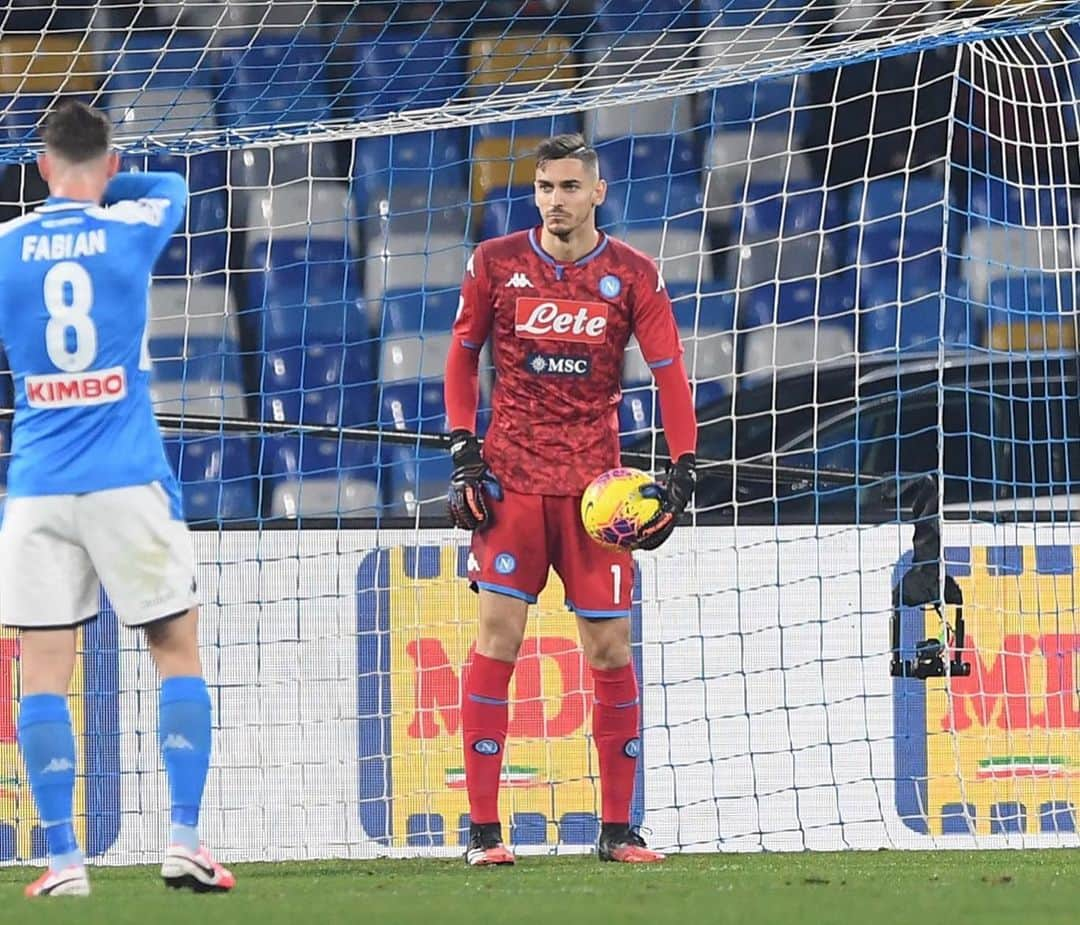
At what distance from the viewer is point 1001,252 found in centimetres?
932

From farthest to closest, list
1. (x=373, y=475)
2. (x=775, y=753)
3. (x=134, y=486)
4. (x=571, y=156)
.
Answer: (x=373, y=475)
(x=775, y=753)
(x=571, y=156)
(x=134, y=486)

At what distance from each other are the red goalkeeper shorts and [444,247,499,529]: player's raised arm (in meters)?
0.06

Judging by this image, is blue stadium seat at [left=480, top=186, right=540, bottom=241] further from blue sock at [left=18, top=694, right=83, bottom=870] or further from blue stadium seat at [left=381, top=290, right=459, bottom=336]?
blue sock at [left=18, top=694, right=83, bottom=870]

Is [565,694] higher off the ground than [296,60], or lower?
lower

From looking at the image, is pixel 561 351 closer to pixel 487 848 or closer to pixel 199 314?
pixel 487 848

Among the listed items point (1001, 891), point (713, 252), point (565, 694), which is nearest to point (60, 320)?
point (1001, 891)

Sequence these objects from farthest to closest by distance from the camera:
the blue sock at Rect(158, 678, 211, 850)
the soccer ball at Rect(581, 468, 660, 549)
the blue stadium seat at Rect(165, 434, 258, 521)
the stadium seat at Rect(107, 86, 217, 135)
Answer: the blue stadium seat at Rect(165, 434, 258, 521), the stadium seat at Rect(107, 86, 217, 135), the soccer ball at Rect(581, 468, 660, 549), the blue sock at Rect(158, 678, 211, 850)

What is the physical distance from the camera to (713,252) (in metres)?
8.88

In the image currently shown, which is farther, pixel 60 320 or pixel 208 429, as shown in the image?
pixel 208 429

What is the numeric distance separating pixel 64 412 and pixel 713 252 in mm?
4936

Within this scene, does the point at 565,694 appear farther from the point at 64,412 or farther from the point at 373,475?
the point at 64,412

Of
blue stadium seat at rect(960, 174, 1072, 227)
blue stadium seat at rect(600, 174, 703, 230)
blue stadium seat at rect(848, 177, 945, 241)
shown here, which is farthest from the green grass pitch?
blue stadium seat at rect(848, 177, 945, 241)

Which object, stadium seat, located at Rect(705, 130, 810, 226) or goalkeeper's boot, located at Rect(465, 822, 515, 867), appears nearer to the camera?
goalkeeper's boot, located at Rect(465, 822, 515, 867)

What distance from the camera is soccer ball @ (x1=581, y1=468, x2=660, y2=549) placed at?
528 cm
